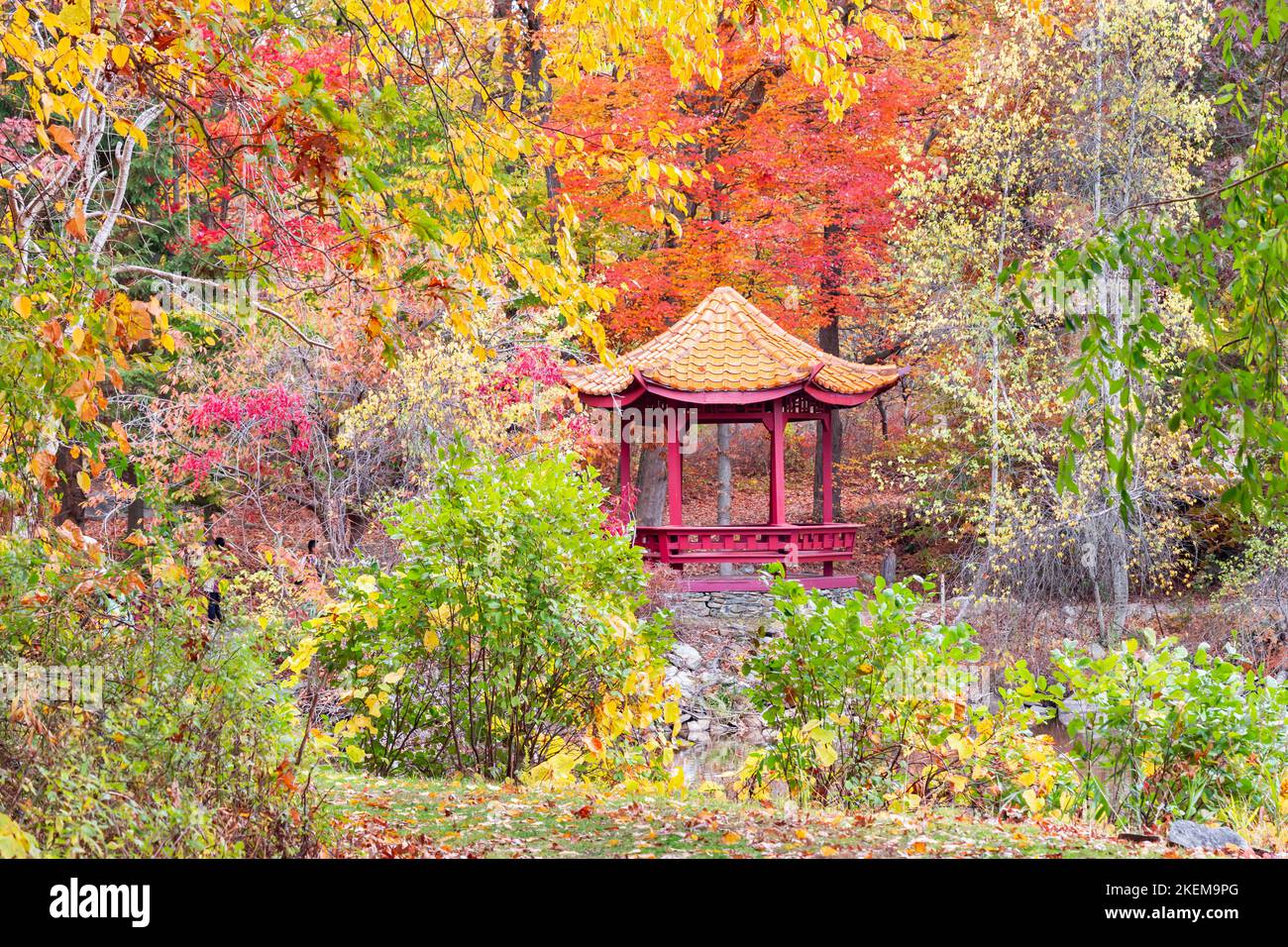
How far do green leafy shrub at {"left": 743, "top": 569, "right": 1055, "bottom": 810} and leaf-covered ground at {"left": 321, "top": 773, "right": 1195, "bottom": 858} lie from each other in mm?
361

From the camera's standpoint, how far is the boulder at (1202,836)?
174 inches

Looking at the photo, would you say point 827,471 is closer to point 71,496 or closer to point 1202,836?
point 71,496

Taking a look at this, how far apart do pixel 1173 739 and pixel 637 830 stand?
8.35 ft

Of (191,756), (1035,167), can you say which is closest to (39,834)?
(191,756)

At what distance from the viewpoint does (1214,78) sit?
15.2 metres

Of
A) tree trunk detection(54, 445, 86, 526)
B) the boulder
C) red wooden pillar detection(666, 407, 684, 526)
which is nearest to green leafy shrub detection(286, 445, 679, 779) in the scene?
the boulder

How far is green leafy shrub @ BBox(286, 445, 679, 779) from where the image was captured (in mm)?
5406

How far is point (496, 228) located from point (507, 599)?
2.05 metres

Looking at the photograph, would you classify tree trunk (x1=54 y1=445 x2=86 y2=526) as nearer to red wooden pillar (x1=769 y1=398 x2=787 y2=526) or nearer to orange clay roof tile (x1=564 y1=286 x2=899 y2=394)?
orange clay roof tile (x1=564 y1=286 x2=899 y2=394)

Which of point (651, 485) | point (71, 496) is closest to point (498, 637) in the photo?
point (71, 496)

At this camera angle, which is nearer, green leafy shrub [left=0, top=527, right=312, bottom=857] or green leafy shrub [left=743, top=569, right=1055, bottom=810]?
green leafy shrub [left=0, top=527, right=312, bottom=857]

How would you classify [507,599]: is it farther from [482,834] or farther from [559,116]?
[559,116]

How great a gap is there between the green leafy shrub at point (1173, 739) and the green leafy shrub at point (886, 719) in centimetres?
25

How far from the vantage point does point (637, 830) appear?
4.26 m
